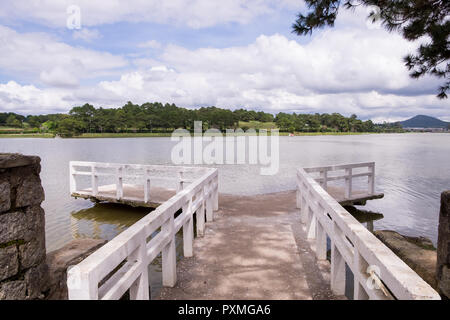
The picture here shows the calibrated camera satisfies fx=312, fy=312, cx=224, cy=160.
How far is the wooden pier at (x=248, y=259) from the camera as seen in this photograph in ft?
6.96

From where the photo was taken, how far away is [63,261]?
14.5 feet

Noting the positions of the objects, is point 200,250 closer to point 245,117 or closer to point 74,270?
point 74,270

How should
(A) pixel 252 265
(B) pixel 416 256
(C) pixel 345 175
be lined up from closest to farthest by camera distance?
(A) pixel 252 265
(B) pixel 416 256
(C) pixel 345 175

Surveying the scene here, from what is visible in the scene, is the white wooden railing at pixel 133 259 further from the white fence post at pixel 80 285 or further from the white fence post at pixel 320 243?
the white fence post at pixel 320 243

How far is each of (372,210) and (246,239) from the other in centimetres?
749

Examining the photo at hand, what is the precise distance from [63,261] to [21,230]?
130cm

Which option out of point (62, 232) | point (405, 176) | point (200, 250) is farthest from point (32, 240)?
point (405, 176)

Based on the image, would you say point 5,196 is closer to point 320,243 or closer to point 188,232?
point 188,232

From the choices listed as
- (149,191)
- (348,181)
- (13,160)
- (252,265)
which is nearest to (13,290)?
(13,160)

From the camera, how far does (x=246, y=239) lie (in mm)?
5695

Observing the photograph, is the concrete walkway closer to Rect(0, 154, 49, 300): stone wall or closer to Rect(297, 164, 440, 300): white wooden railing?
Rect(297, 164, 440, 300): white wooden railing

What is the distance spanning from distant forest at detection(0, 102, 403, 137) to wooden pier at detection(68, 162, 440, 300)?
99482 millimetres

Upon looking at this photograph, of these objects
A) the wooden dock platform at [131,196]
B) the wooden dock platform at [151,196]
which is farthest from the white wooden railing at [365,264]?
the wooden dock platform at [131,196]

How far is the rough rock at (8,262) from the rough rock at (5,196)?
1.40 feet
